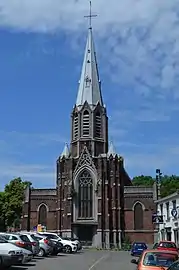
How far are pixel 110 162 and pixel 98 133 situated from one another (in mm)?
7118

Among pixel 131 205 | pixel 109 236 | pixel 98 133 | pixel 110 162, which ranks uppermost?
pixel 98 133

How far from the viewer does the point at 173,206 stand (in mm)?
52688

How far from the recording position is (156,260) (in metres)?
13.0

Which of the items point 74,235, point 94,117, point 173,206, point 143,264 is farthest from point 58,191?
point 143,264

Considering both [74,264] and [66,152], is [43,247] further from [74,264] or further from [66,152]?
[66,152]

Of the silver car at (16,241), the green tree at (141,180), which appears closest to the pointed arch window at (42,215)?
the green tree at (141,180)

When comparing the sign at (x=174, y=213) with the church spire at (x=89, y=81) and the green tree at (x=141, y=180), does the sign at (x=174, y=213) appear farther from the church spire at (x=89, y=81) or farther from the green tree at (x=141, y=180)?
the green tree at (x=141, y=180)

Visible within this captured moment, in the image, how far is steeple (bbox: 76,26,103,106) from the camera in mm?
78475

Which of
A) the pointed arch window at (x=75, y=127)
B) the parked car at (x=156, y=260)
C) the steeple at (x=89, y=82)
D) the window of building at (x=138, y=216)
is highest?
the steeple at (x=89, y=82)

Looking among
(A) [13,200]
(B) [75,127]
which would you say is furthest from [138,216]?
(A) [13,200]

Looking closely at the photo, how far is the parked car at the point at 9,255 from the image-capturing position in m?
18.8

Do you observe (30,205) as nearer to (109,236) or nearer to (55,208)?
(55,208)

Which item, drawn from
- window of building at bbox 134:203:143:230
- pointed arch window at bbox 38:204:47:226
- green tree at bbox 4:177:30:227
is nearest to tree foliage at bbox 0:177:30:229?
green tree at bbox 4:177:30:227

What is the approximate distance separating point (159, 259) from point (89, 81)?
223 feet
